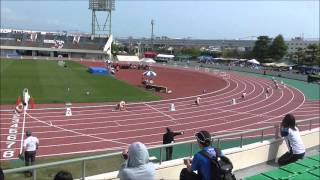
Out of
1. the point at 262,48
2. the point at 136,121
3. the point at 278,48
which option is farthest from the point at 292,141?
the point at 262,48

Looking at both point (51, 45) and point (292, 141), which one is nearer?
point (292, 141)

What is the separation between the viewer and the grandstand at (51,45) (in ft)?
355

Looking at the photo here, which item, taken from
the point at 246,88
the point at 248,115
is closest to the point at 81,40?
the point at 246,88

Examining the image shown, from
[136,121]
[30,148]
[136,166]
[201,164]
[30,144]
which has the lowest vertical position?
[136,121]

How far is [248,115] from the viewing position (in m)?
30.8

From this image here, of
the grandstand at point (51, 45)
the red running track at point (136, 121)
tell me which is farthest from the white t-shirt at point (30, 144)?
the grandstand at point (51, 45)

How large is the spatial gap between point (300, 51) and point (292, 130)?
318 ft

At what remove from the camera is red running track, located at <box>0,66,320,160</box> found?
21.1 meters

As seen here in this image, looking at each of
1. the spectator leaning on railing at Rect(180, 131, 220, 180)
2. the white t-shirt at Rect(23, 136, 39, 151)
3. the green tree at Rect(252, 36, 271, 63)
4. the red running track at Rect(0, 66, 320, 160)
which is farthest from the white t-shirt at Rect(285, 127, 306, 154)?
the green tree at Rect(252, 36, 271, 63)

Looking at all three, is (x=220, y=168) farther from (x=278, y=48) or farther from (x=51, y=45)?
(x=51, y=45)

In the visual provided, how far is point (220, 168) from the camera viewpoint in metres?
5.41

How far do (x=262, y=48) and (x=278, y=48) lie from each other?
4.97 m

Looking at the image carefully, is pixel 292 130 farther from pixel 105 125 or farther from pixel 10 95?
pixel 10 95

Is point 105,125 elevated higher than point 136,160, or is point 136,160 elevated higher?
point 136,160
